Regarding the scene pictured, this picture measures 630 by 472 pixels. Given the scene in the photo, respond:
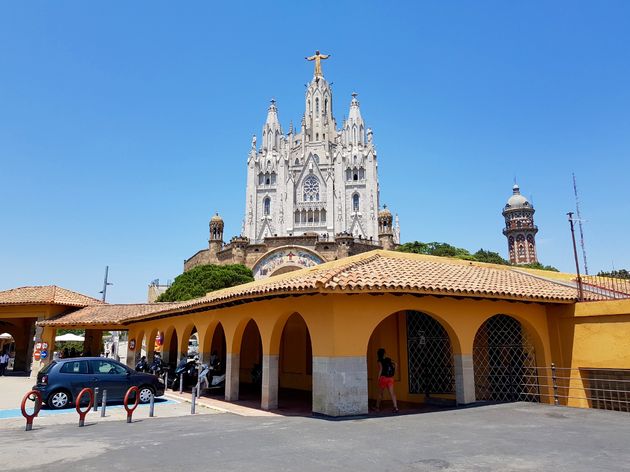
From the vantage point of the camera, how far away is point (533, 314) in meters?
12.4

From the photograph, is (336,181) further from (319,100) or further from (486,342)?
(486,342)

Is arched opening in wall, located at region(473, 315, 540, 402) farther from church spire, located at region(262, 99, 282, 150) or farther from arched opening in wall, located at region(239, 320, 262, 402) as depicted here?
church spire, located at region(262, 99, 282, 150)

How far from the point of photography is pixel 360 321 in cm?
975

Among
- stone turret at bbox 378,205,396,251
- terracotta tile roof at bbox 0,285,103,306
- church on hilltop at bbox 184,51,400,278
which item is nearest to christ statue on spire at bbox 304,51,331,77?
church on hilltop at bbox 184,51,400,278

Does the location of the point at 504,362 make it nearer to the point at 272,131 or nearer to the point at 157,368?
the point at 157,368

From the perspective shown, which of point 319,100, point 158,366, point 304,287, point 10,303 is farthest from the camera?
point 319,100

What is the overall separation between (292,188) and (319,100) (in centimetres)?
2129

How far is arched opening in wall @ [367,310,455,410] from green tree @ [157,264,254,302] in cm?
Answer: 2790

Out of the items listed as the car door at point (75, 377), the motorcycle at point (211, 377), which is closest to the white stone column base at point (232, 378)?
the motorcycle at point (211, 377)

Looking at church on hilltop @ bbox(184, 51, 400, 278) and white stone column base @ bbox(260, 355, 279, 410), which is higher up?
church on hilltop @ bbox(184, 51, 400, 278)

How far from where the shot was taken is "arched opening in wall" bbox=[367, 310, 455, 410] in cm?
1216

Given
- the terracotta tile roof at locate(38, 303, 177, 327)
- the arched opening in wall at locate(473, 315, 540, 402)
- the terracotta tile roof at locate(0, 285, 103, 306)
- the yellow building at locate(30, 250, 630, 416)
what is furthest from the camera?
the terracotta tile roof at locate(0, 285, 103, 306)

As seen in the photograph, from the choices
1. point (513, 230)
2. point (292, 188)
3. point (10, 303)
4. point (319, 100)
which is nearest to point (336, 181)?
point (292, 188)

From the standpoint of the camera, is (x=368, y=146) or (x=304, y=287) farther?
(x=368, y=146)
